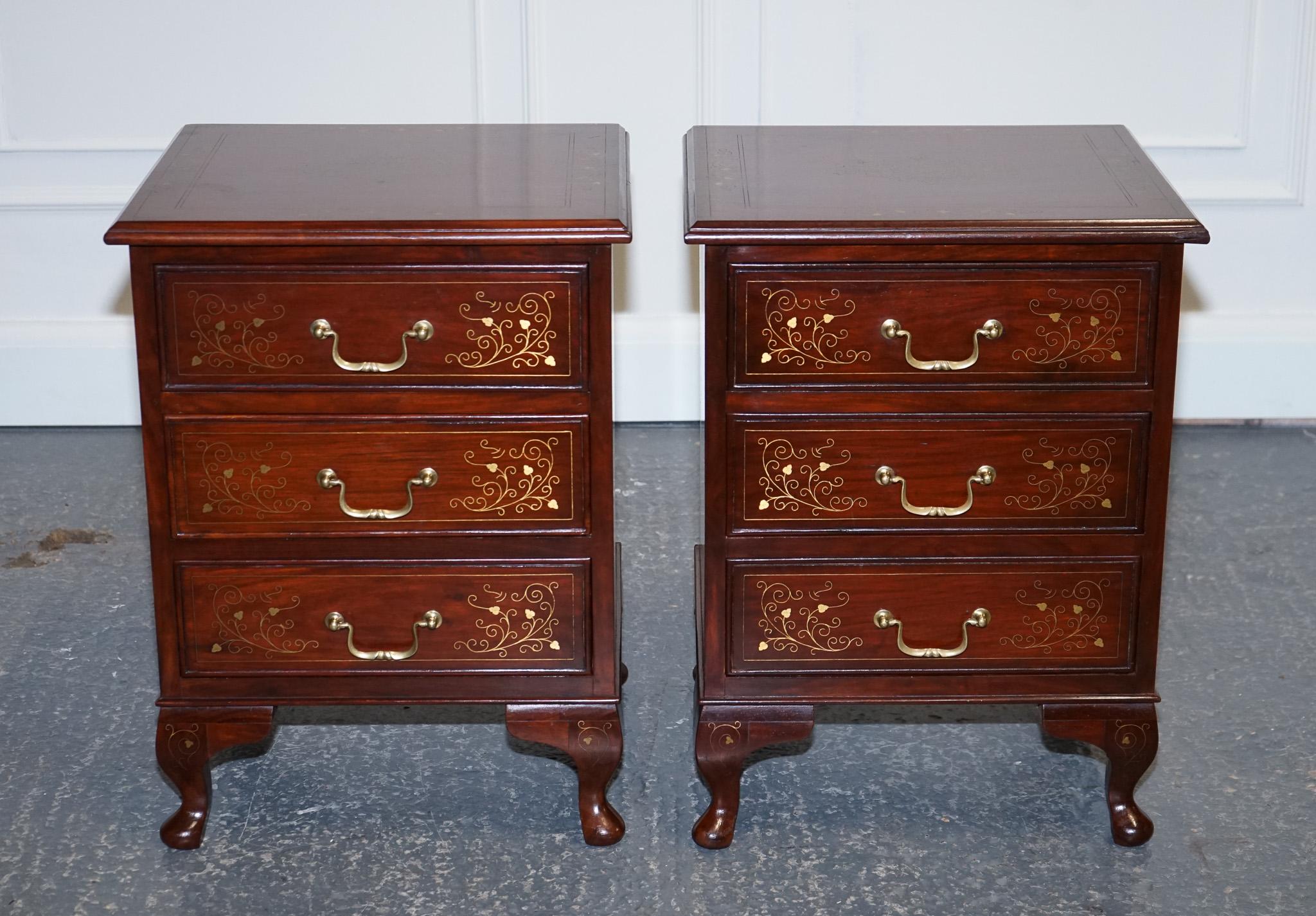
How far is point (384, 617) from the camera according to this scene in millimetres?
2211

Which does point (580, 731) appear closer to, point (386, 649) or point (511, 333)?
point (386, 649)

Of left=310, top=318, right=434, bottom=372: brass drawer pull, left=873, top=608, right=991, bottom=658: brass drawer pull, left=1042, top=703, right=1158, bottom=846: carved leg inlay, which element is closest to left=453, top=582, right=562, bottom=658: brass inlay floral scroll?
left=310, top=318, right=434, bottom=372: brass drawer pull

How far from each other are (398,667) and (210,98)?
177 cm

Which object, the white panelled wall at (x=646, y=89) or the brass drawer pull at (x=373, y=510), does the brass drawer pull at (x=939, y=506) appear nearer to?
the brass drawer pull at (x=373, y=510)

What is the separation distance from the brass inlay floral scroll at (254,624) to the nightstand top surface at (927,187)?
→ 2.42 ft

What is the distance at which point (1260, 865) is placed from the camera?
7.30 feet

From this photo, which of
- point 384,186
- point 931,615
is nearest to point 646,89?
point 384,186

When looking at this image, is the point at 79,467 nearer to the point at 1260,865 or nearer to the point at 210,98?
the point at 210,98

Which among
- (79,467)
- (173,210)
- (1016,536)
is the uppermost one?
(173,210)

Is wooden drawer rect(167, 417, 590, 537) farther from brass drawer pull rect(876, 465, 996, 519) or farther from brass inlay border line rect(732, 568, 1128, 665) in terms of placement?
brass drawer pull rect(876, 465, 996, 519)

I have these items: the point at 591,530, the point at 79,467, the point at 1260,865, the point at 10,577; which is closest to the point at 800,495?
the point at 591,530

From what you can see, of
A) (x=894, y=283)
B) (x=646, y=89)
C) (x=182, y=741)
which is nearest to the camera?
(x=894, y=283)

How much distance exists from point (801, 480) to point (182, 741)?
0.91 metres

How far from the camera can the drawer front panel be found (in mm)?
2193
